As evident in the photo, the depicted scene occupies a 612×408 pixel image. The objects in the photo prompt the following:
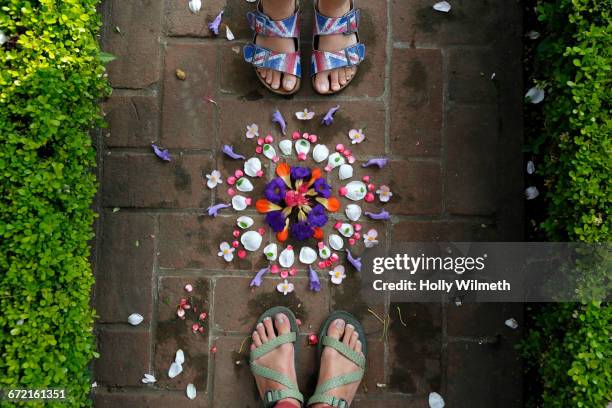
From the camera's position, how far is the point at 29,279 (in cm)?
226

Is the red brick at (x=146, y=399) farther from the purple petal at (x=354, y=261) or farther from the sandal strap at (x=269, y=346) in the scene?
the purple petal at (x=354, y=261)

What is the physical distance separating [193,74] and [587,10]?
2039mm

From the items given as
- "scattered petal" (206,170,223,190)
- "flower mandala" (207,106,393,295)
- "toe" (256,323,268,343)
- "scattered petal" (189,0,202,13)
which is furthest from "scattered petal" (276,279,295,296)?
"scattered petal" (189,0,202,13)

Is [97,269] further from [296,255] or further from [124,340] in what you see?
[296,255]

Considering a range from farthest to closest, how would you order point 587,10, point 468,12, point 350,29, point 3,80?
point 468,12 < point 350,29 < point 587,10 < point 3,80

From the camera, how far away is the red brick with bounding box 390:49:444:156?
2.91 m

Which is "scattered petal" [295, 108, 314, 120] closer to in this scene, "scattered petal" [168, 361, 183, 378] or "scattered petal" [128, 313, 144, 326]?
"scattered petal" [128, 313, 144, 326]

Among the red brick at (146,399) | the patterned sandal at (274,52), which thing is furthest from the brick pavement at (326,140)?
the patterned sandal at (274,52)

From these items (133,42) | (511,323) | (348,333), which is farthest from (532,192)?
(133,42)

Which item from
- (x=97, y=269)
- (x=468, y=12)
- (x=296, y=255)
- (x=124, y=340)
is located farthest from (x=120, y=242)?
(x=468, y=12)

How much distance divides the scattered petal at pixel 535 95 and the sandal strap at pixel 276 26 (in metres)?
1.31

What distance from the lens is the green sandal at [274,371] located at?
269 cm

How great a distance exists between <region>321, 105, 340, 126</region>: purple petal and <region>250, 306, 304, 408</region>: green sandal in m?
1.07

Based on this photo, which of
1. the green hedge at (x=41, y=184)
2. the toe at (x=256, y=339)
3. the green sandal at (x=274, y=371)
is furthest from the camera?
the toe at (x=256, y=339)
